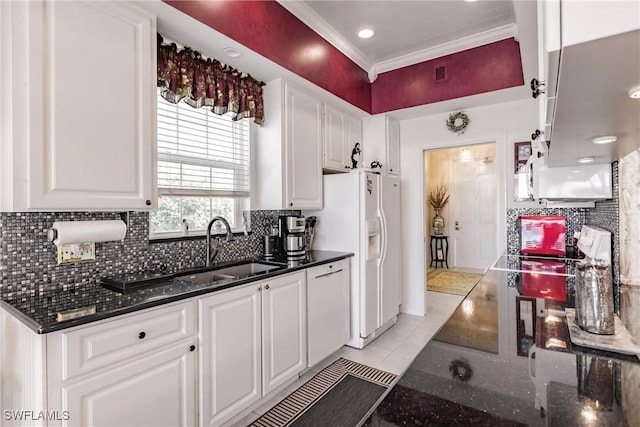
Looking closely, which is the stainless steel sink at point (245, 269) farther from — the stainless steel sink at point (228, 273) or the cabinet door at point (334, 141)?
the cabinet door at point (334, 141)

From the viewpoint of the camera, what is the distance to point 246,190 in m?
2.80

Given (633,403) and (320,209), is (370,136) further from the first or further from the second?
(633,403)

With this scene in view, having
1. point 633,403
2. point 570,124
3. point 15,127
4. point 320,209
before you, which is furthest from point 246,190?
point 633,403

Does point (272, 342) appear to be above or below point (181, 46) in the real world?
below

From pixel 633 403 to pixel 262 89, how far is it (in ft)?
9.07

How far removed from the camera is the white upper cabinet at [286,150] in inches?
105

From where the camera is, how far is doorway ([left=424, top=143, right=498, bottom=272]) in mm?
6457

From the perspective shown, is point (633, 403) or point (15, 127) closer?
point (633, 403)

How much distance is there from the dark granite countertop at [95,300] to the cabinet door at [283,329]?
29 centimetres

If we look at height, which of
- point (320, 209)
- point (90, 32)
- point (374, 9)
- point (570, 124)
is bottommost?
point (320, 209)

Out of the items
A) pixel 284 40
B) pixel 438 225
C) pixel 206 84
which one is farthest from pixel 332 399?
pixel 438 225

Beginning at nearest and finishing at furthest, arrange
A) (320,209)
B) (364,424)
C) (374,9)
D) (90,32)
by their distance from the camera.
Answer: (364,424)
(90,32)
(374,9)
(320,209)

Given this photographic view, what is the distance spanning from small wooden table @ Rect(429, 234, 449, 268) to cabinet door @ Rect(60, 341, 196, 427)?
6053mm

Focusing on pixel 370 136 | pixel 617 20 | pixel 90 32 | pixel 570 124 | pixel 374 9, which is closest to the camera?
pixel 617 20
